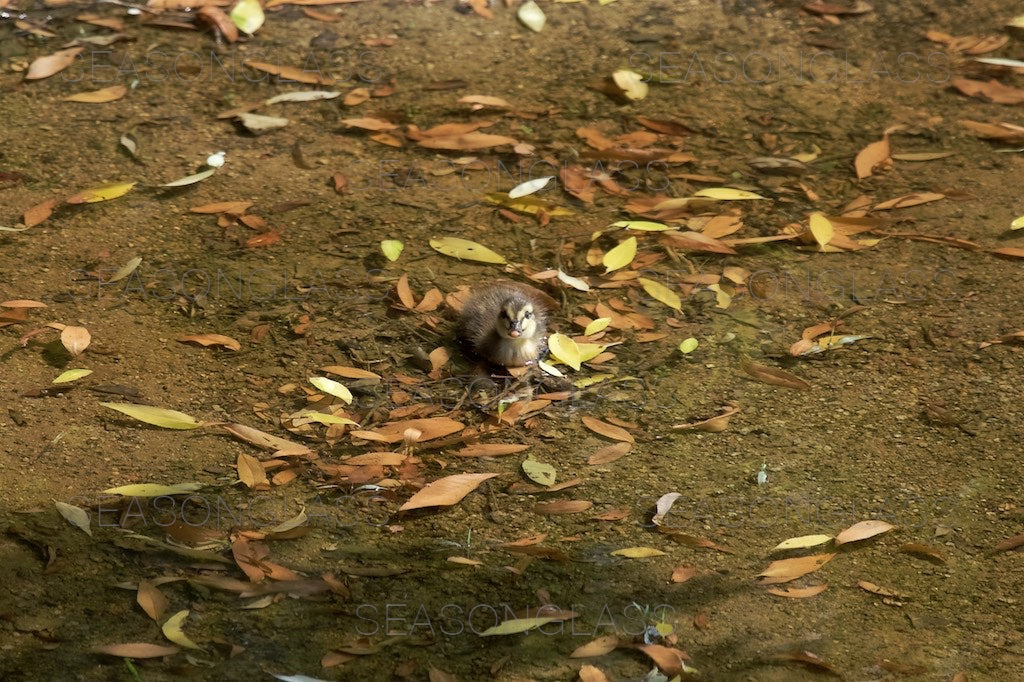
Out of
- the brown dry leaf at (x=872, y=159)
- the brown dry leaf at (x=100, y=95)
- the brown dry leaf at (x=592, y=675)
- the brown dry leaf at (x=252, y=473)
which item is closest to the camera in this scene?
the brown dry leaf at (x=592, y=675)

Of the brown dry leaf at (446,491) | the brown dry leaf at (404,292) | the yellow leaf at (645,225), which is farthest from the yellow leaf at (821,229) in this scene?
the brown dry leaf at (446,491)

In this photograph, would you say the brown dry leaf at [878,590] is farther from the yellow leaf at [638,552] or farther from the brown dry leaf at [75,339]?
the brown dry leaf at [75,339]

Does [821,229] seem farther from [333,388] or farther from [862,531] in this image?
[333,388]

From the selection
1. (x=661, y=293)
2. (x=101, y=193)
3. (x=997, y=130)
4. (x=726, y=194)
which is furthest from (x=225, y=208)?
(x=997, y=130)

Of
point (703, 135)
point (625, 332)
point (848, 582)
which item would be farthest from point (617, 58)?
point (848, 582)

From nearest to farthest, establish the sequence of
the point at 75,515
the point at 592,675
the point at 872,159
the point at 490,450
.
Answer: the point at 592,675, the point at 75,515, the point at 490,450, the point at 872,159

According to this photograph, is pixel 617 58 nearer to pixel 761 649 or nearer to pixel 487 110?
pixel 487 110
